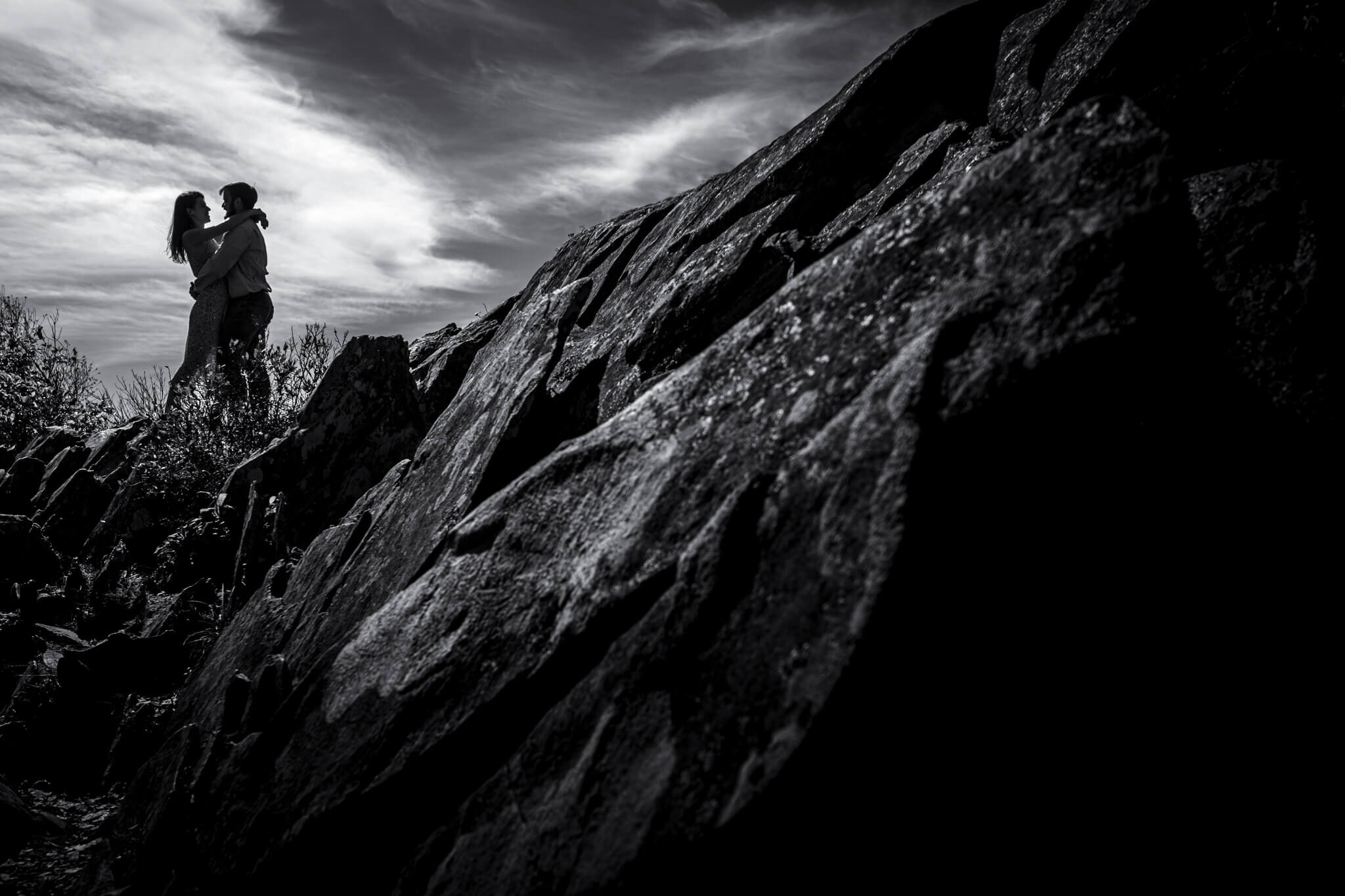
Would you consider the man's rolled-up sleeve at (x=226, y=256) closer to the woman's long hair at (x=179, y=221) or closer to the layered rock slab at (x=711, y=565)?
the woman's long hair at (x=179, y=221)

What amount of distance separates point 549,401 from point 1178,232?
606cm

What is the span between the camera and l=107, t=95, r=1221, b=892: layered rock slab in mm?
3586

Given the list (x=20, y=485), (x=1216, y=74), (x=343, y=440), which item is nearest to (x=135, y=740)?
(x=343, y=440)

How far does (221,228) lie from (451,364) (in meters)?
7.36

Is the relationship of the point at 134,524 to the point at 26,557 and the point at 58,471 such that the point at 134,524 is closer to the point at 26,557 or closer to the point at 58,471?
the point at 26,557

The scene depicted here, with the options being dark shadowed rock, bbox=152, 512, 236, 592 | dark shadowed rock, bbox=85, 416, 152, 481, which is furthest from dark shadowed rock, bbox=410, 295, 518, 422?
dark shadowed rock, bbox=85, 416, 152, 481

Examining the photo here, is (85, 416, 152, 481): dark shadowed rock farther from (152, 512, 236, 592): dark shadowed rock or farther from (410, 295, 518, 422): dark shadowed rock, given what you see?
(410, 295, 518, 422): dark shadowed rock

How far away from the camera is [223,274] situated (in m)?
16.5

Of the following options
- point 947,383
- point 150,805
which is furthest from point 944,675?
point 150,805

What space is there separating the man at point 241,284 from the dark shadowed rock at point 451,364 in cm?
392

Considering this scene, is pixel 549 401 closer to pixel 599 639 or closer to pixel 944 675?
pixel 599 639

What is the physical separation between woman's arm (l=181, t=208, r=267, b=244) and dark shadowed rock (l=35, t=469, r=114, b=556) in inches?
222

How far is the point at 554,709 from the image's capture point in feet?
14.7

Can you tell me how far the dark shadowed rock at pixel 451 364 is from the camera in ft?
44.3
